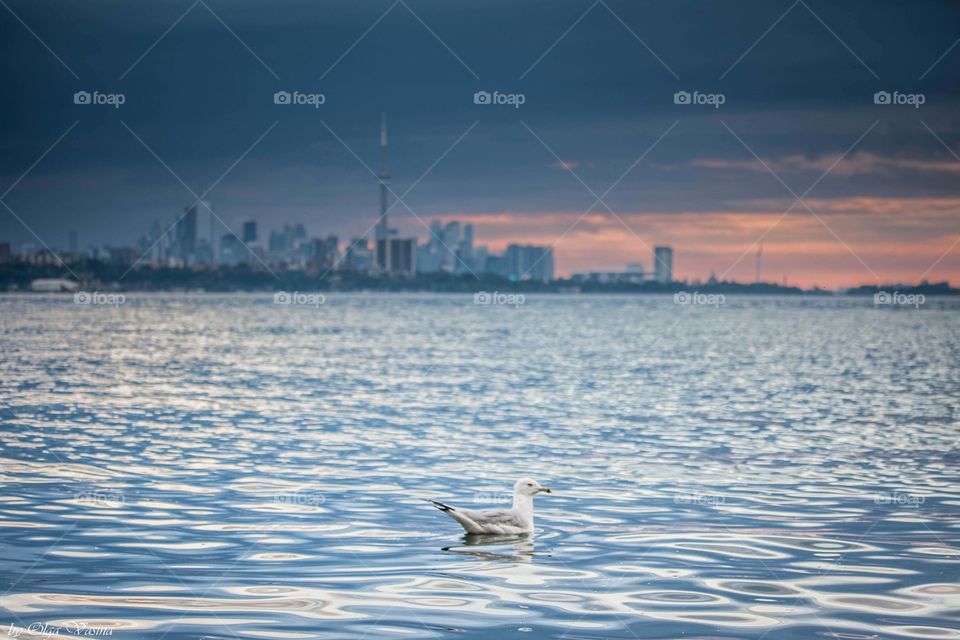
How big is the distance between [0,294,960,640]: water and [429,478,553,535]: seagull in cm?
34

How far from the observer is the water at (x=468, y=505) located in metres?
14.3

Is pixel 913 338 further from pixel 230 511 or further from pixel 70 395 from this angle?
pixel 230 511

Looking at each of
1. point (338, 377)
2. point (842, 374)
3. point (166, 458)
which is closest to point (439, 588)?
point (166, 458)

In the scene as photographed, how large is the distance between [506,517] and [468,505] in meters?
2.93

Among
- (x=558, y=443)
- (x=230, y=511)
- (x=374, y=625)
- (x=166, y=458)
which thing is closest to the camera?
(x=374, y=625)

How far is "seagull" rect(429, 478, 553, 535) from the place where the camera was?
60.4 ft

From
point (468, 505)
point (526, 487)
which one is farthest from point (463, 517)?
point (468, 505)

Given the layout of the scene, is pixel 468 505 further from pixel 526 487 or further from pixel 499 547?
pixel 499 547

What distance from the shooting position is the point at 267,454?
27.8m

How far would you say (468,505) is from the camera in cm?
2156

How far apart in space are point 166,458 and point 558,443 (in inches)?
386

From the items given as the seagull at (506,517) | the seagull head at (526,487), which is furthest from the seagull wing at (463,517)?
the seagull head at (526,487)

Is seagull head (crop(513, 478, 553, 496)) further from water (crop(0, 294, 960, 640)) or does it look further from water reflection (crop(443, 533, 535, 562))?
water (crop(0, 294, 960, 640))

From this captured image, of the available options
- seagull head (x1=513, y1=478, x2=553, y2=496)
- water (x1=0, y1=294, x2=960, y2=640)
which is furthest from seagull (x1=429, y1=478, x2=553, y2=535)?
water (x1=0, y1=294, x2=960, y2=640)
